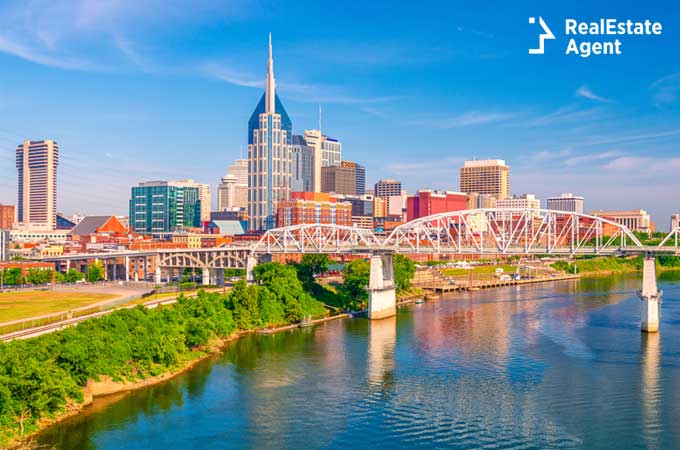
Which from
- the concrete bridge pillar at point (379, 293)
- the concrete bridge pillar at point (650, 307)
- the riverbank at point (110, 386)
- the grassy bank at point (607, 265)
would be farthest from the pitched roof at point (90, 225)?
the concrete bridge pillar at point (650, 307)

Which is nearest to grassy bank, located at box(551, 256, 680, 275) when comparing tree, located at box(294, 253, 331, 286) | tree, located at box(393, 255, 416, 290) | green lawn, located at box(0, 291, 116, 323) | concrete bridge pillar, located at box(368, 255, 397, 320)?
tree, located at box(393, 255, 416, 290)

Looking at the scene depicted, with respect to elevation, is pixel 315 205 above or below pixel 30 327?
above

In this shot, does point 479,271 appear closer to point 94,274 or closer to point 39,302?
point 94,274

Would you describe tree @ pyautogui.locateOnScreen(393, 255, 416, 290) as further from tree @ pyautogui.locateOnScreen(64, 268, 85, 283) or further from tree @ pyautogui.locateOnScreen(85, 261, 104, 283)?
tree @ pyautogui.locateOnScreen(64, 268, 85, 283)

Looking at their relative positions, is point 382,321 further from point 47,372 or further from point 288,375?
point 47,372

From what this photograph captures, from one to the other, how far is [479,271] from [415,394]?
108283 mm

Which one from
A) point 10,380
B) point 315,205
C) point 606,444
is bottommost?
point 606,444

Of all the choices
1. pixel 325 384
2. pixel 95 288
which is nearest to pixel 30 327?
pixel 325 384

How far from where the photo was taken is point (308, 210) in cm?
18762

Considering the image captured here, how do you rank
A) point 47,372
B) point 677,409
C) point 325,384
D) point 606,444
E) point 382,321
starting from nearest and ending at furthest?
1. point 606,444
2. point 47,372
3. point 677,409
4. point 325,384
5. point 382,321

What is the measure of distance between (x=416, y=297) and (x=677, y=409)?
65.8 metres

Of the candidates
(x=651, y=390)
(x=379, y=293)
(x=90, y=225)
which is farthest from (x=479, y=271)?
(x=651, y=390)

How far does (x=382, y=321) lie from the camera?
279ft

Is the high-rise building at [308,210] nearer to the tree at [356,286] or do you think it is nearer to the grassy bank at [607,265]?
the grassy bank at [607,265]
